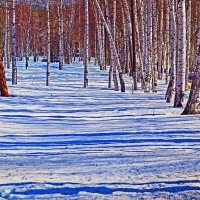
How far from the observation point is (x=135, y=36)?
72.1 feet

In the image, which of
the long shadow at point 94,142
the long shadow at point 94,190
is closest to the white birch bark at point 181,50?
the long shadow at point 94,142

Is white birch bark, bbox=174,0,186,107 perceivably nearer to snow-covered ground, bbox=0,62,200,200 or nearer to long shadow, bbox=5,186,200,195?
snow-covered ground, bbox=0,62,200,200

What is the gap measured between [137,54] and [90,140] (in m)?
14.9

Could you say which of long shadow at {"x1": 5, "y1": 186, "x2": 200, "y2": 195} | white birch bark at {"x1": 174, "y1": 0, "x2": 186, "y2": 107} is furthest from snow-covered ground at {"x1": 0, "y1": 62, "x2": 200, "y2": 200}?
white birch bark at {"x1": 174, "y1": 0, "x2": 186, "y2": 107}

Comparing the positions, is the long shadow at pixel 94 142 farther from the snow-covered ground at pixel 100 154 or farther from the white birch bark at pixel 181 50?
the white birch bark at pixel 181 50

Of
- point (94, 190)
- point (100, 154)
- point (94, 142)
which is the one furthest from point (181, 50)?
point (94, 190)

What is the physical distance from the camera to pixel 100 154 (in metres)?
6.70

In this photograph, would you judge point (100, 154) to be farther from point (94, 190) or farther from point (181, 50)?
point (181, 50)

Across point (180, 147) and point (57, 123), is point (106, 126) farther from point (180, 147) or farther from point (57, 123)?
point (180, 147)

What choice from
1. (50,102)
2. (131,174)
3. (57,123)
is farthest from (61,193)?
(50,102)

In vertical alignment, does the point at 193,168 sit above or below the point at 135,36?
below

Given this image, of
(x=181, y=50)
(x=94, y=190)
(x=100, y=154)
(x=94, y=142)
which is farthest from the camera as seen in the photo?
(x=181, y=50)

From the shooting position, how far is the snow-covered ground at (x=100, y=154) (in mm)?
4812

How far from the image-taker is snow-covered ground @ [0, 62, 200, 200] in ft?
15.8
